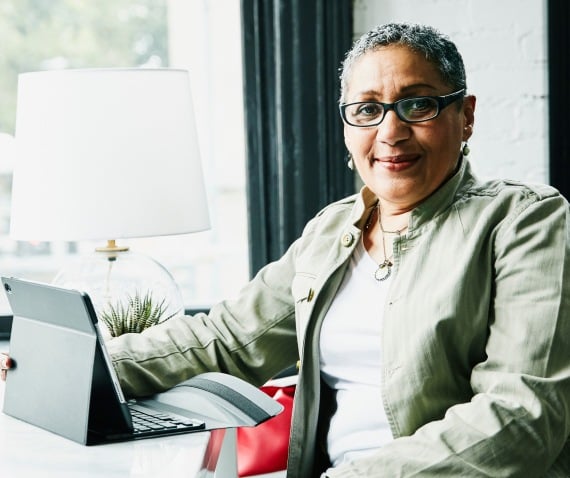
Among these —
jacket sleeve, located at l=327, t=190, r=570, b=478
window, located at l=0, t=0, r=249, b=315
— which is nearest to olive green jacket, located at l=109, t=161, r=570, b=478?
jacket sleeve, located at l=327, t=190, r=570, b=478

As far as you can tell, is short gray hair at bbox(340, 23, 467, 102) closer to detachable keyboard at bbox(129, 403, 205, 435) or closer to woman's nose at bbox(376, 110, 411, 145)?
woman's nose at bbox(376, 110, 411, 145)

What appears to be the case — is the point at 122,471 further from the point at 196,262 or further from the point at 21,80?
the point at 196,262

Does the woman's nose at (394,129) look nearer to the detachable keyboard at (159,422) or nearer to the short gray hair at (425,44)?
the short gray hair at (425,44)

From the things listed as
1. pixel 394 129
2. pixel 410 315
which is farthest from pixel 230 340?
pixel 394 129

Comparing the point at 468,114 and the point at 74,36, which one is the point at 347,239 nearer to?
the point at 468,114

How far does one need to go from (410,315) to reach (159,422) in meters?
0.42

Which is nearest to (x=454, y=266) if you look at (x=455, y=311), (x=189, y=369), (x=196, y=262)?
(x=455, y=311)

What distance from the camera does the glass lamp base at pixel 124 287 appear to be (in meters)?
1.79

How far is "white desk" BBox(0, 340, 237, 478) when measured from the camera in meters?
1.15

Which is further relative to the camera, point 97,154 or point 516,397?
point 97,154

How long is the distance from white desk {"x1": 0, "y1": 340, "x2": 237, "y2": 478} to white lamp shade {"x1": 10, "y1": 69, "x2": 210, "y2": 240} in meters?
0.51

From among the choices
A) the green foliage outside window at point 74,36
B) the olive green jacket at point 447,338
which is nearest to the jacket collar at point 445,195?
the olive green jacket at point 447,338

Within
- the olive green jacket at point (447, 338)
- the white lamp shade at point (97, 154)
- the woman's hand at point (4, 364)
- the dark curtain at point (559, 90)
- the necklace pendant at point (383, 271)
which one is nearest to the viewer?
the olive green jacket at point (447, 338)

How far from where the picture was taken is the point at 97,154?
5.73 ft
